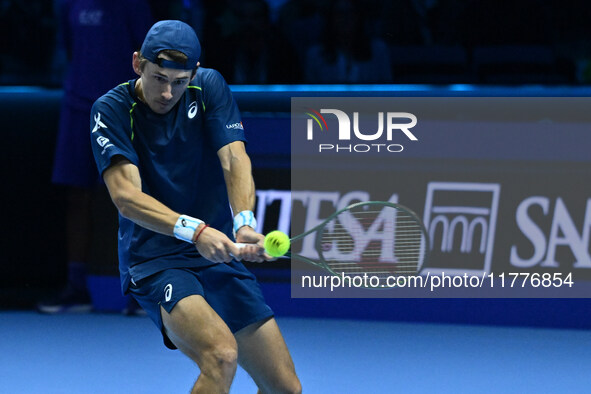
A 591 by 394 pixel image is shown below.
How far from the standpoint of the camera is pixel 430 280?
608 centimetres

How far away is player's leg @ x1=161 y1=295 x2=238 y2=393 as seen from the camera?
3.20 m

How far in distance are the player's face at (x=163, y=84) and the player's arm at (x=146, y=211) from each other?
229 mm

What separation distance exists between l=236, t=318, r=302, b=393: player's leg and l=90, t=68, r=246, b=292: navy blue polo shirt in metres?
0.31

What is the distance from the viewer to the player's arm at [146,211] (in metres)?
3.20

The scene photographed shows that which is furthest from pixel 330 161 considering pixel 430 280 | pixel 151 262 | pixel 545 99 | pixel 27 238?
pixel 151 262

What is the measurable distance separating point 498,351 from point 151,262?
267 cm

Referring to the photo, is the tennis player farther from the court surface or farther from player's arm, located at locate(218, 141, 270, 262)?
the court surface

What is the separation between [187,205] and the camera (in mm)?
3562

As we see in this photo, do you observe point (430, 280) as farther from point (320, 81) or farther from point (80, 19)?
point (80, 19)

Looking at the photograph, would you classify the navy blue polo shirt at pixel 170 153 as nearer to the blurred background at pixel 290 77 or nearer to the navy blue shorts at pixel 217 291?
the navy blue shorts at pixel 217 291

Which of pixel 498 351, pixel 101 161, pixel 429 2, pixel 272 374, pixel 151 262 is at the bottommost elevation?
pixel 498 351

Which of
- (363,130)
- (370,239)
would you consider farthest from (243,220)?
(363,130)

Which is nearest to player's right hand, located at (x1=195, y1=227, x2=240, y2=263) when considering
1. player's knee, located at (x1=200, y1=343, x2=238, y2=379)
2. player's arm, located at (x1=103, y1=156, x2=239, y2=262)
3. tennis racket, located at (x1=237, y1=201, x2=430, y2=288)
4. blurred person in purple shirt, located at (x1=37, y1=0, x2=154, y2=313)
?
player's arm, located at (x1=103, y1=156, x2=239, y2=262)

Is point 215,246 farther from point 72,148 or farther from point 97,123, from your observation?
point 72,148
